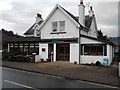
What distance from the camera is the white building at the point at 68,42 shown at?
82.0 ft

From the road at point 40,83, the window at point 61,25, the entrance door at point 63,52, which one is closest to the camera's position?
the road at point 40,83

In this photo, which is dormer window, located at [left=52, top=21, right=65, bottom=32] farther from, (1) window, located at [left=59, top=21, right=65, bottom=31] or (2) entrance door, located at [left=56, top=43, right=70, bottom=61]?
(2) entrance door, located at [left=56, top=43, right=70, bottom=61]

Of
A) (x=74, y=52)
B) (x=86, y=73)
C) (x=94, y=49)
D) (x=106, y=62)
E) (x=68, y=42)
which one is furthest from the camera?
(x=68, y=42)

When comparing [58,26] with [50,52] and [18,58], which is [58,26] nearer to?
[50,52]

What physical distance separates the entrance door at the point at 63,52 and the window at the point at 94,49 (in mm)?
2094

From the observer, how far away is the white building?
25.0 metres

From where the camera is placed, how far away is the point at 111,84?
40.7 feet

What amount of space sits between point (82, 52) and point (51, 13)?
694 cm

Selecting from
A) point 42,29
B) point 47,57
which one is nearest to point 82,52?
point 47,57

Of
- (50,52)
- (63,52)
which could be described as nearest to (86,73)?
(63,52)

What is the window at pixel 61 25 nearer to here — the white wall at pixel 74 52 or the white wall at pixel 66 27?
the white wall at pixel 66 27

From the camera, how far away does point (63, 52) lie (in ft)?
89.6

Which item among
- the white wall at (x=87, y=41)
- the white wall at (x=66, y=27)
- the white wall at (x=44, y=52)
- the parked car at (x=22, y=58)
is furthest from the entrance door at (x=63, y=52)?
the parked car at (x=22, y=58)

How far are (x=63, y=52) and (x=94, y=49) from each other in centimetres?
432
